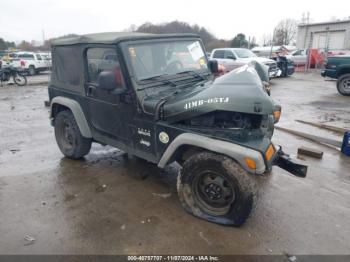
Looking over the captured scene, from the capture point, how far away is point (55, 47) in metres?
4.45

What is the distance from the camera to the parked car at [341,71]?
10.1 meters

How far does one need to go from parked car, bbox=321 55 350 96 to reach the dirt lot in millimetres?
6486

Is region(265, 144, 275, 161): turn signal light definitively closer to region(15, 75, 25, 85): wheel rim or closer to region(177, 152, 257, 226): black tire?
region(177, 152, 257, 226): black tire

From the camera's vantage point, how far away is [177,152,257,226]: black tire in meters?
2.71

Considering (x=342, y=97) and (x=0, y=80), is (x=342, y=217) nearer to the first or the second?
(x=342, y=97)

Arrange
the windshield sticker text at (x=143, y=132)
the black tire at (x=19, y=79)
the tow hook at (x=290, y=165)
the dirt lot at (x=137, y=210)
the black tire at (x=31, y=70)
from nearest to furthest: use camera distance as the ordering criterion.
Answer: the dirt lot at (x=137, y=210) → the tow hook at (x=290, y=165) → the windshield sticker text at (x=143, y=132) → the black tire at (x=19, y=79) → the black tire at (x=31, y=70)

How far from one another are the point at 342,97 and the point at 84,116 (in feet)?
32.8

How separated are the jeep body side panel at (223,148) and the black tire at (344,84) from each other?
9721mm

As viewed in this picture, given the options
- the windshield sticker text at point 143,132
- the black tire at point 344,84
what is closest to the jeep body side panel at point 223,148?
the windshield sticker text at point 143,132

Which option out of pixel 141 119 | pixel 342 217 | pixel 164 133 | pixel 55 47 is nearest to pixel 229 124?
pixel 164 133

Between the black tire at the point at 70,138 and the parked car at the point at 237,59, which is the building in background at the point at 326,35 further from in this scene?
the black tire at the point at 70,138

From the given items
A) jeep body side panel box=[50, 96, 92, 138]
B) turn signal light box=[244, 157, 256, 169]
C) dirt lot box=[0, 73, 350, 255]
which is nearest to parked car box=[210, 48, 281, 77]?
dirt lot box=[0, 73, 350, 255]

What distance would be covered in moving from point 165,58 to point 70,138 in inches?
85.5

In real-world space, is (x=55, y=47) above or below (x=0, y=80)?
above
